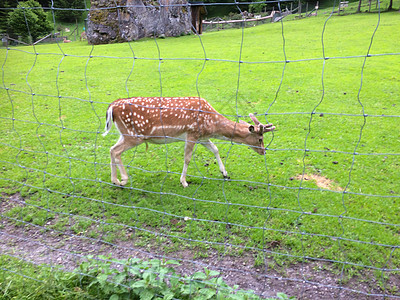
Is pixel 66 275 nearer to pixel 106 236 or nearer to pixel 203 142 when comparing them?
pixel 106 236

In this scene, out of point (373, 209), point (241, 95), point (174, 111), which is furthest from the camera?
point (241, 95)

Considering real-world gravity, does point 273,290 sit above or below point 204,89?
below

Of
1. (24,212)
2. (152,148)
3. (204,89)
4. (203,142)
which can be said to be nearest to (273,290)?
(203,142)

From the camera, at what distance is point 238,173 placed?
17.3 feet

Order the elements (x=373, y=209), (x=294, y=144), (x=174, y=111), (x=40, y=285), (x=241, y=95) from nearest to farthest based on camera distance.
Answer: (x=40, y=285), (x=373, y=209), (x=174, y=111), (x=294, y=144), (x=241, y=95)

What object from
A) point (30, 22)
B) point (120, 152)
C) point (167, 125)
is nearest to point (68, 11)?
point (30, 22)

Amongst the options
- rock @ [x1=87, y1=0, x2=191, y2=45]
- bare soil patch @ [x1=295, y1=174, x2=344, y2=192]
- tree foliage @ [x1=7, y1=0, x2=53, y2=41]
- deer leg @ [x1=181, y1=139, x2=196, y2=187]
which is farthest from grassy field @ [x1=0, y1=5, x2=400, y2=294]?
rock @ [x1=87, y1=0, x2=191, y2=45]

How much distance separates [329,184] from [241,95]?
4.39 meters

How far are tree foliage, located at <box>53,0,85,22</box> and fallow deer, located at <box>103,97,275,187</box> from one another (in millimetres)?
28636

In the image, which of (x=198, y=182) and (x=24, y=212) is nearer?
(x=24, y=212)

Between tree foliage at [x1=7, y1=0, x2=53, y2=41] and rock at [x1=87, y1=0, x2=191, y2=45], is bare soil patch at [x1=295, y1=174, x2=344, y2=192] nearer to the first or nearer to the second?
tree foliage at [x1=7, y1=0, x2=53, y2=41]

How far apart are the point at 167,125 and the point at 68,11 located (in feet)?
121

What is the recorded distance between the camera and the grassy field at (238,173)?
3721mm

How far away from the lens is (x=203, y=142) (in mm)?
5207
